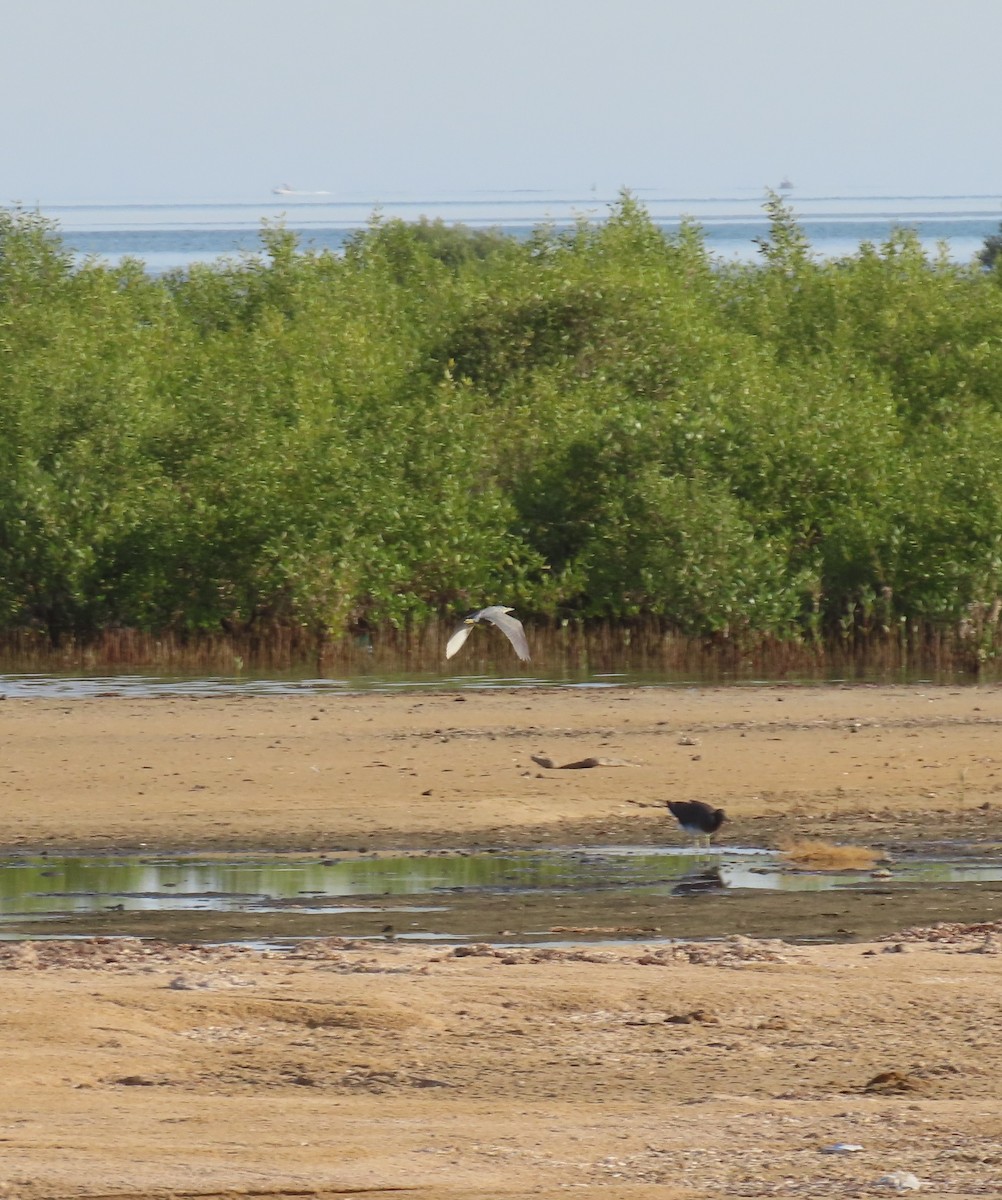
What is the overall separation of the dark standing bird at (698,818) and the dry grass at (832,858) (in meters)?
0.54

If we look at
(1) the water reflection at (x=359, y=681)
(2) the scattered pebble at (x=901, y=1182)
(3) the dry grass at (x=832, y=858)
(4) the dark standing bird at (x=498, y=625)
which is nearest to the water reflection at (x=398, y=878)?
(3) the dry grass at (x=832, y=858)

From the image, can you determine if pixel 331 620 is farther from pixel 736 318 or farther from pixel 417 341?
pixel 736 318

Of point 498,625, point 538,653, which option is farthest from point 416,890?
point 538,653

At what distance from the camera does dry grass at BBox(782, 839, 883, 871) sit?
A: 1262 cm

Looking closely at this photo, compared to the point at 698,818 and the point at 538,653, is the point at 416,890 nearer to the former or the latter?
the point at 698,818

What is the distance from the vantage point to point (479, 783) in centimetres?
1603

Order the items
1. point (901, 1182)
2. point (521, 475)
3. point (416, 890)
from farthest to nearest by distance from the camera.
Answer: point (521, 475)
point (416, 890)
point (901, 1182)

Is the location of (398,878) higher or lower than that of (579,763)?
lower

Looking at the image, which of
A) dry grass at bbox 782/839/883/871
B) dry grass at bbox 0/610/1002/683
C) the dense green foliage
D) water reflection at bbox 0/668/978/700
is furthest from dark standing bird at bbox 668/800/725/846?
the dense green foliage

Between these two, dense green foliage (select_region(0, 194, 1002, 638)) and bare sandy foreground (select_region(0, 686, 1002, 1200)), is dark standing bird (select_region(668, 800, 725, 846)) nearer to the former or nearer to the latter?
bare sandy foreground (select_region(0, 686, 1002, 1200))

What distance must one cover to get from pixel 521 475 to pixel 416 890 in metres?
17.1

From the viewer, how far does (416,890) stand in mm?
11930

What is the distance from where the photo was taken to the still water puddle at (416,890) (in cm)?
1075

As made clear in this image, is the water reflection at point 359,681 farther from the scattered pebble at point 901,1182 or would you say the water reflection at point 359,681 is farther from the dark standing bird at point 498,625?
the scattered pebble at point 901,1182
